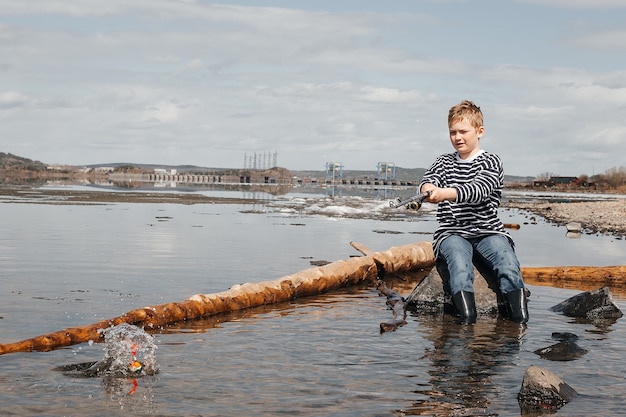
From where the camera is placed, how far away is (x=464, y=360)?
22.7ft

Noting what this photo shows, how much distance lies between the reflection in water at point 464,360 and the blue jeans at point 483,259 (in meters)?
0.47

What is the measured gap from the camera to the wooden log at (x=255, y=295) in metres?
7.03

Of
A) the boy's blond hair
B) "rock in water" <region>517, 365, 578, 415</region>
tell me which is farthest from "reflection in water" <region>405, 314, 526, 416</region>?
Answer: the boy's blond hair

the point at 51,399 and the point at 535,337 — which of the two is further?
the point at 535,337

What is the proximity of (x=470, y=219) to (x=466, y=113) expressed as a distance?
52.8 inches

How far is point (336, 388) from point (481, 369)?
1.50 m

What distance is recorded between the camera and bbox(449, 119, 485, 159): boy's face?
888 centimetres

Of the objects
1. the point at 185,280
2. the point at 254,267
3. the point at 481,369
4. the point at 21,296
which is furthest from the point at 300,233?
the point at 481,369

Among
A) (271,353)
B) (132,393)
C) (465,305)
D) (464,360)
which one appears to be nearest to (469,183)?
(465,305)

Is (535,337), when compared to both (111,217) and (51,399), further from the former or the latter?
(111,217)

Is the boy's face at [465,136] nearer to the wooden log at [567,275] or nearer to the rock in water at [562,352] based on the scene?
the rock in water at [562,352]

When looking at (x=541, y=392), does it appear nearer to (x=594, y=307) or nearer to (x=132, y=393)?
(x=132, y=393)

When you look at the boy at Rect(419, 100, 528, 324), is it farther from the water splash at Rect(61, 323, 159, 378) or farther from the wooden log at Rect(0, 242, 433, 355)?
the water splash at Rect(61, 323, 159, 378)

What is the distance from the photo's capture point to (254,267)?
1427 cm
